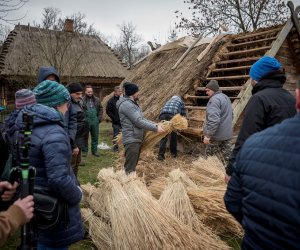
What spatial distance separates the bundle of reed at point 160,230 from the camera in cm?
264

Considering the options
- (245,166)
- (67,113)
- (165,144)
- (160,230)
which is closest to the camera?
(245,166)

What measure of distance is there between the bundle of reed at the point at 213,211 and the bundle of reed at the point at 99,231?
3.30 feet

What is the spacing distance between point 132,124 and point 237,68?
3.62m

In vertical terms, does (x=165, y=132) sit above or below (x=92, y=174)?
above

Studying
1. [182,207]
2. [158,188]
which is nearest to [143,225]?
[182,207]

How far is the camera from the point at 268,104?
2.57 meters

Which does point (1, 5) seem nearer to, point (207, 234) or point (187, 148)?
point (187, 148)

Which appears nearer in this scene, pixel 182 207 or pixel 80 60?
pixel 182 207

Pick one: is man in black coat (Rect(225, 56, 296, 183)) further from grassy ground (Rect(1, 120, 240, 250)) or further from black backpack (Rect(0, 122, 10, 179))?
black backpack (Rect(0, 122, 10, 179))

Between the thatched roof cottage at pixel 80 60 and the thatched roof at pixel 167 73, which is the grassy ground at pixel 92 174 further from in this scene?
the thatched roof cottage at pixel 80 60

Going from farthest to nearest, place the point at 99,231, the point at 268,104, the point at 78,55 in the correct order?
1. the point at 78,55
2. the point at 99,231
3. the point at 268,104

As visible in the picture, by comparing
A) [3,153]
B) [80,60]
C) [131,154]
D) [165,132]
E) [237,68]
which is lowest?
[131,154]

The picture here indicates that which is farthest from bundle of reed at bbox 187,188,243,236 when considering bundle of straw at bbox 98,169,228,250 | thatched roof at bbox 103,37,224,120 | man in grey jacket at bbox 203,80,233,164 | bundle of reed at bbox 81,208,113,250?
thatched roof at bbox 103,37,224,120

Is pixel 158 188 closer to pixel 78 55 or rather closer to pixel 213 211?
pixel 213 211
